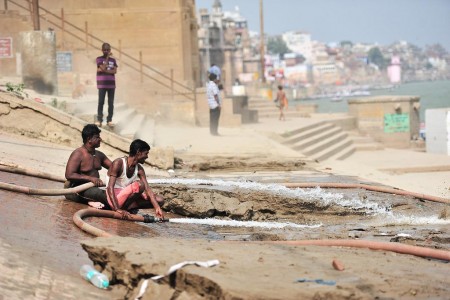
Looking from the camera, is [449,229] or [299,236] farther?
[449,229]

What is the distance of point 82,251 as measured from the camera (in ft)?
24.8

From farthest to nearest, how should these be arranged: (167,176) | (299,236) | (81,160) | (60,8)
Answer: (60,8) < (167,176) < (81,160) < (299,236)

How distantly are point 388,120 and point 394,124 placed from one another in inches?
11.7

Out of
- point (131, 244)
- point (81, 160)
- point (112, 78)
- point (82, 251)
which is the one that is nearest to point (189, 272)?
point (131, 244)

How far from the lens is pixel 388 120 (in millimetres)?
35344

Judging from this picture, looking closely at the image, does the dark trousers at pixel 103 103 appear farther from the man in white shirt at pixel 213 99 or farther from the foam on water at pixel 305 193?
the man in white shirt at pixel 213 99

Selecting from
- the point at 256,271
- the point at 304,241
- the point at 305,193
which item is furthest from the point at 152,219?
the point at 256,271

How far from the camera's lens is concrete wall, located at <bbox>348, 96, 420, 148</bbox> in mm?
35312

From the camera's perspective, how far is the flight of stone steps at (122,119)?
17025 mm

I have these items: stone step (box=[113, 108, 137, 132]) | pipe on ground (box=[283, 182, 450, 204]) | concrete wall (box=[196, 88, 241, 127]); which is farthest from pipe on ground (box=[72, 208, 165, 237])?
concrete wall (box=[196, 88, 241, 127])

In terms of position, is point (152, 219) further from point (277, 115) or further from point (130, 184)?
point (277, 115)

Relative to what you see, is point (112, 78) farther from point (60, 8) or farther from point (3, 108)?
point (60, 8)

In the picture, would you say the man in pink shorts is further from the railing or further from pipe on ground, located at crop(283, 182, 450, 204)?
the railing

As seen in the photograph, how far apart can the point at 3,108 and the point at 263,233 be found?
6.62 metres
